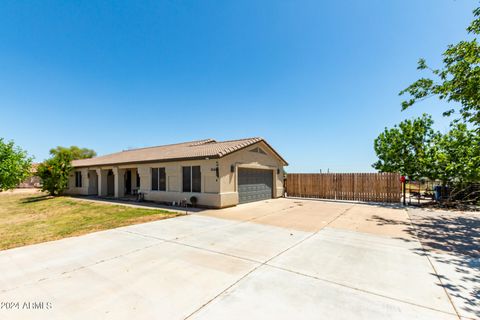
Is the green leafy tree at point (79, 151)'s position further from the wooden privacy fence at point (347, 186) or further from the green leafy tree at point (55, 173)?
the wooden privacy fence at point (347, 186)

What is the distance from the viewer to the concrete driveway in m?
2.83

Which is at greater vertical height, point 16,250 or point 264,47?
point 264,47

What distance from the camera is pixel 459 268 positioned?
4191 mm

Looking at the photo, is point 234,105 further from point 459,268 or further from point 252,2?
point 459,268

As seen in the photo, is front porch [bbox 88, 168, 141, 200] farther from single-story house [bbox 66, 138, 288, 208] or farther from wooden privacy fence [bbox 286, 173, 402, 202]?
wooden privacy fence [bbox 286, 173, 402, 202]

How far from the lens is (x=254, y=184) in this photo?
48.1 ft

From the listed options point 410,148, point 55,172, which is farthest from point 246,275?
point 55,172

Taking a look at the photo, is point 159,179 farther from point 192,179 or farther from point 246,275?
point 246,275

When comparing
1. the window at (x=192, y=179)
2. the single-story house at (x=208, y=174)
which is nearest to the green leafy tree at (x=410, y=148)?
the single-story house at (x=208, y=174)

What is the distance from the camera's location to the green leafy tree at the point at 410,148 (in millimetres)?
13234

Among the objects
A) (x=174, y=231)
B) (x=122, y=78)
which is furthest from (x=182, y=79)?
(x=174, y=231)

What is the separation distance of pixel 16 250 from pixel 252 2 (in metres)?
13.1

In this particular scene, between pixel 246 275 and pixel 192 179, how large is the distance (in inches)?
361

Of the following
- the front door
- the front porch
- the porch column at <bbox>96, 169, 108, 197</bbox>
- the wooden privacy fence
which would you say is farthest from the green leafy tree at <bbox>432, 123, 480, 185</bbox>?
the porch column at <bbox>96, 169, 108, 197</bbox>
